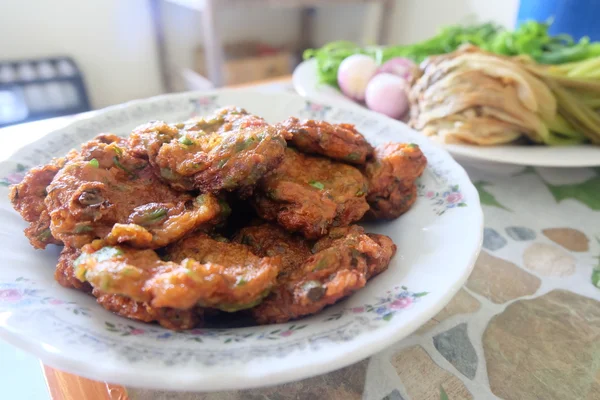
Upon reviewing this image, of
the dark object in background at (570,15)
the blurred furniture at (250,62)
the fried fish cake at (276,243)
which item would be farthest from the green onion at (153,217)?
the blurred furniture at (250,62)

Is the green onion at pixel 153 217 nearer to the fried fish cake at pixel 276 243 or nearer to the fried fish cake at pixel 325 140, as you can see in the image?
the fried fish cake at pixel 276 243

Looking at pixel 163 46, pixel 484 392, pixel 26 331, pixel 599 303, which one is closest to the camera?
pixel 26 331

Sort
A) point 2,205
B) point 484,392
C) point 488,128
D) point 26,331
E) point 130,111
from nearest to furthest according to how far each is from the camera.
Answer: point 26,331 → point 484,392 → point 2,205 → point 130,111 → point 488,128

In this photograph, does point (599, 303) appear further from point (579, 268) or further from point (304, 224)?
point (304, 224)

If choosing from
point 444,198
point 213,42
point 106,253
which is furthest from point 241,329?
point 213,42

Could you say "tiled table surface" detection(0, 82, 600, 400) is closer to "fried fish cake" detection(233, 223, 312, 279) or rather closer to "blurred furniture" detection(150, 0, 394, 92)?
"fried fish cake" detection(233, 223, 312, 279)

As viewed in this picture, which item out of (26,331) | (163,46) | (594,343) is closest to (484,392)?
(594,343)
